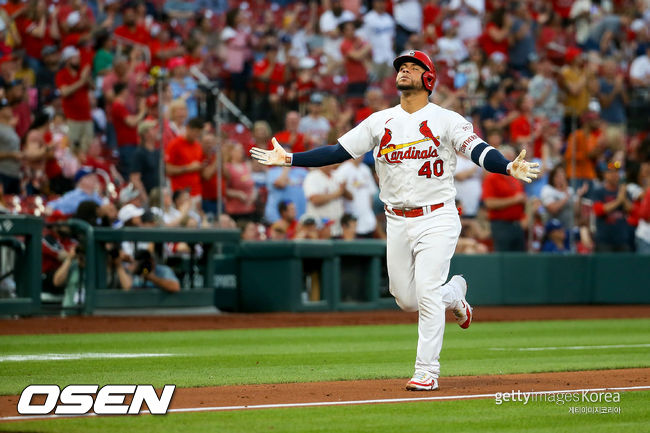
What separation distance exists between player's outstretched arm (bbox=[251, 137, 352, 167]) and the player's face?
2.10ft

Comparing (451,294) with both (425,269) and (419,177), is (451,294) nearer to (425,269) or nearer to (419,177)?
(425,269)

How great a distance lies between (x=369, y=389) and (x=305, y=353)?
11.0ft

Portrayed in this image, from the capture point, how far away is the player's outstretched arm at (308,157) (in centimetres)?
820

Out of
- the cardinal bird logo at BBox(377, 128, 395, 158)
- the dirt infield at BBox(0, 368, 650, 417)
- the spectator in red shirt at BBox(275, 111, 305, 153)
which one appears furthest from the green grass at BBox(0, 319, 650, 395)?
the spectator in red shirt at BBox(275, 111, 305, 153)

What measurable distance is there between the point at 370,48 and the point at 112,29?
5.27 metres

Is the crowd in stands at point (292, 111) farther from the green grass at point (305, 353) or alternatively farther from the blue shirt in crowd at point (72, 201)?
the green grass at point (305, 353)

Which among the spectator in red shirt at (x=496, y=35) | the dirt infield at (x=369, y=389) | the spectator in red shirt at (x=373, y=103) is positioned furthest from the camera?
the spectator in red shirt at (x=496, y=35)

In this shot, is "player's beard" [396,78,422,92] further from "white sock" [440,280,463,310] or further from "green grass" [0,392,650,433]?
"green grass" [0,392,650,433]

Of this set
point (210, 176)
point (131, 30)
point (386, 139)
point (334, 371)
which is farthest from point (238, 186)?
point (386, 139)

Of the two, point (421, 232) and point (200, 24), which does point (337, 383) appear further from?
point (200, 24)

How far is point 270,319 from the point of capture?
16.7m

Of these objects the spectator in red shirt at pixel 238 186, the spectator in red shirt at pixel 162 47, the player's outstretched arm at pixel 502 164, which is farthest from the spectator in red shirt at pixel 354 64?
the player's outstretched arm at pixel 502 164

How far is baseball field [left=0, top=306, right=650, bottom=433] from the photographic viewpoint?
627 centimetres

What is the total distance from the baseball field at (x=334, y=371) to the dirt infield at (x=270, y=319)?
1.8 inches
